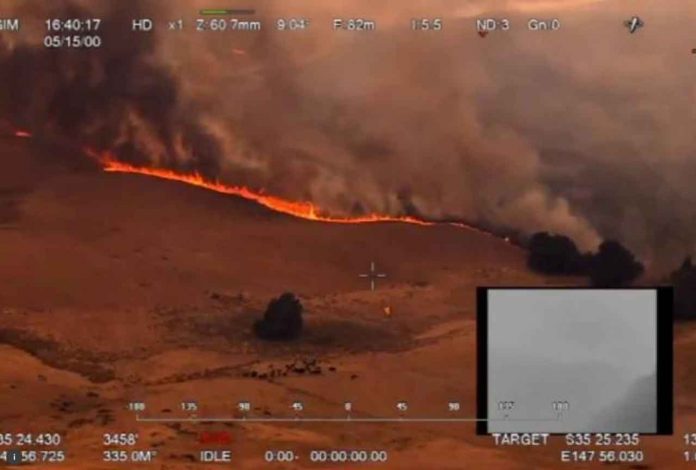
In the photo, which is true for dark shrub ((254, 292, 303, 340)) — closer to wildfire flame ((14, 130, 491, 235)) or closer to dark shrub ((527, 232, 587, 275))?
wildfire flame ((14, 130, 491, 235))

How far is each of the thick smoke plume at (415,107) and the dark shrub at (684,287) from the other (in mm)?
34

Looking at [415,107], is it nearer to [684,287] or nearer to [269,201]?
[269,201]

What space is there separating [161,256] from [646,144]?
92 cm

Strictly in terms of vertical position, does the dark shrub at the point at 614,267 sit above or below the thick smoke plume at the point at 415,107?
below

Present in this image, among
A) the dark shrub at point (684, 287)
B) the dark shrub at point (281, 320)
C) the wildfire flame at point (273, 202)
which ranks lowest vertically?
the dark shrub at point (281, 320)

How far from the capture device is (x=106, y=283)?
6.13 ft

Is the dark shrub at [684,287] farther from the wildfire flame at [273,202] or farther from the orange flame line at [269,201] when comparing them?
the orange flame line at [269,201]

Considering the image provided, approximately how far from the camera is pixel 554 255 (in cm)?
187

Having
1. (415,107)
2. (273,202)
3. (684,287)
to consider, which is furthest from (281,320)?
(684,287)

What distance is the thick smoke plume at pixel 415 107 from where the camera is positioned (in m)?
1.85

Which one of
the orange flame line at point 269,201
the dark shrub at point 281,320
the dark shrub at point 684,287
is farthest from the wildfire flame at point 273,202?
the dark shrub at point 684,287

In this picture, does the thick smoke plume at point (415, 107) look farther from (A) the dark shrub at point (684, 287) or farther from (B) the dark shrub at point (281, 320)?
(B) the dark shrub at point (281, 320)

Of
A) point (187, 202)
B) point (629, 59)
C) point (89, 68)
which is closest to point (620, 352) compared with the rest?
point (629, 59)

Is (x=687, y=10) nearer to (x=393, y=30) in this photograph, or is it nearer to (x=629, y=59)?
(x=629, y=59)
